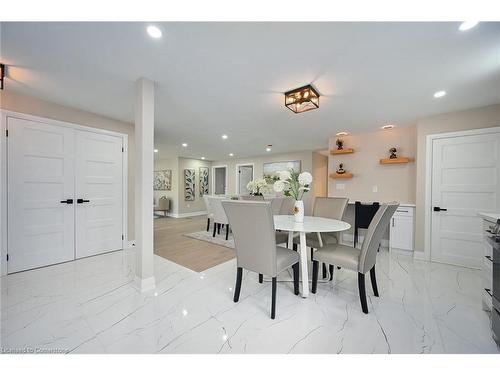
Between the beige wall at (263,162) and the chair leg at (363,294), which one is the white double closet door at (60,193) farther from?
the beige wall at (263,162)

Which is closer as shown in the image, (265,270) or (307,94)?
(265,270)

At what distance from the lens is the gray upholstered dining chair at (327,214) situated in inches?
97.3

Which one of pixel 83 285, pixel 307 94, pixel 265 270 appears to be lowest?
pixel 83 285

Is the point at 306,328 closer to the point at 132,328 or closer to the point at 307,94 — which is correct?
the point at 132,328

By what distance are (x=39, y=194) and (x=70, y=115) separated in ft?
3.84

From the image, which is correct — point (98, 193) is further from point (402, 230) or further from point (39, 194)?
point (402, 230)

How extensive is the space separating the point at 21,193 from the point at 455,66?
4.95 metres

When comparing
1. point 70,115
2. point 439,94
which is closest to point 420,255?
point 439,94

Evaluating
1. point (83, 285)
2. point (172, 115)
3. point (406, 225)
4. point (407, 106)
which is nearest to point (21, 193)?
point (83, 285)

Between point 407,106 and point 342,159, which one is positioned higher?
point 407,106

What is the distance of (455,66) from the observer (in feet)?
5.95

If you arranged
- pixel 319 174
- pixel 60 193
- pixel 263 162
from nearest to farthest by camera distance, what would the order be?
pixel 60 193 < pixel 319 174 < pixel 263 162

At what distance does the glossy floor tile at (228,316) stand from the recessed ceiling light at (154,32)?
7.22ft

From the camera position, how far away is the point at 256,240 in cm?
172
